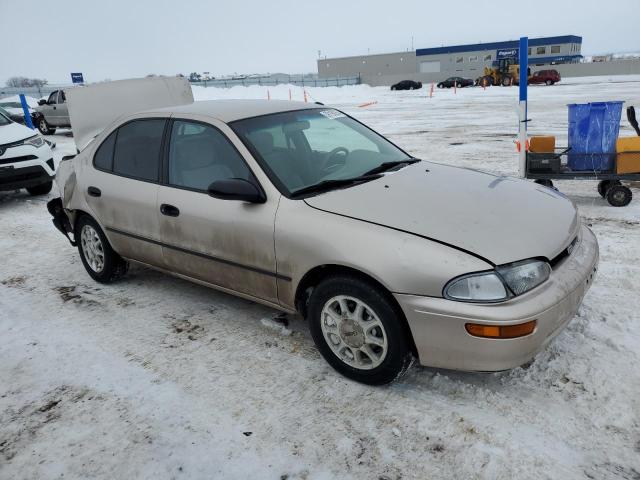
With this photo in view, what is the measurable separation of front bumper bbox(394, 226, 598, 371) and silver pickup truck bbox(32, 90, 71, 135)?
18.6m

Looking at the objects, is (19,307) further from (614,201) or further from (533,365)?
(614,201)

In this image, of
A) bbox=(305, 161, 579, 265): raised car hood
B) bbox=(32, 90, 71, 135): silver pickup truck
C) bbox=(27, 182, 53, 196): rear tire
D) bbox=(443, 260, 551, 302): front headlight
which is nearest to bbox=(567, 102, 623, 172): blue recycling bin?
bbox=(305, 161, 579, 265): raised car hood

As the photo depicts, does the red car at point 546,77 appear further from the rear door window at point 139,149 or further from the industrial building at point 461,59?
the rear door window at point 139,149

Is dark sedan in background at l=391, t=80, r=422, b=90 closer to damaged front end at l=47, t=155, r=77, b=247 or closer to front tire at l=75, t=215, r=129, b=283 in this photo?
damaged front end at l=47, t=155, r=77, b=247

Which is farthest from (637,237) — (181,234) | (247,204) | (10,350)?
(10,350)

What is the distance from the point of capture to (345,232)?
280 centimetres

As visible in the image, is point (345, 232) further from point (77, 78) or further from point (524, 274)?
point (77, 78)

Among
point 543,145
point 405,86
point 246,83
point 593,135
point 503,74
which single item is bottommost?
point 543,145

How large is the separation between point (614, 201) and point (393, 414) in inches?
190

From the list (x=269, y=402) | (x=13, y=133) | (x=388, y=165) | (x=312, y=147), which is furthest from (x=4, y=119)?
(x=269, y=402)

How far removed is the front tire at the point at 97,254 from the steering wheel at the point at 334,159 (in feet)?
7.13

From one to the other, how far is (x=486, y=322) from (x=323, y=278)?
0.98 m

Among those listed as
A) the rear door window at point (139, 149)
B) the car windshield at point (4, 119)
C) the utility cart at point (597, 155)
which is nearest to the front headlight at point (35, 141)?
the car windshield at point (4, 119)

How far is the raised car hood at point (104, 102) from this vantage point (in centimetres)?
582
